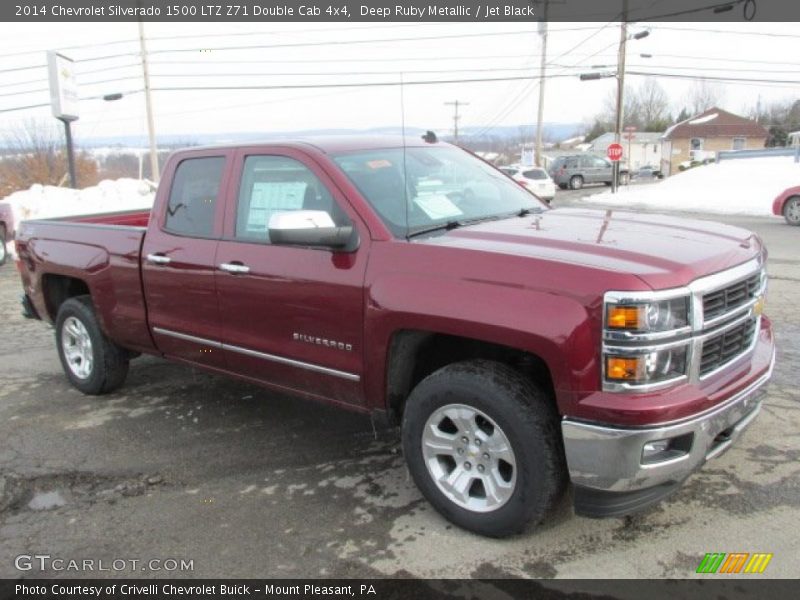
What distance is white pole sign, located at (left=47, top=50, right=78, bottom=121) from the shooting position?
60.1ft

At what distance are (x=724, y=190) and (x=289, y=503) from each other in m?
28.4

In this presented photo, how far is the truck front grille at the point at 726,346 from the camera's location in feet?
9.52

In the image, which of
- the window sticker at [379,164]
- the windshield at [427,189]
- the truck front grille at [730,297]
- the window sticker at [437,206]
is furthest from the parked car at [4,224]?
the truck front grille at [730,297]

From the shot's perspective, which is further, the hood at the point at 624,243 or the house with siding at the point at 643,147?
the house with siding at the point at 643,147

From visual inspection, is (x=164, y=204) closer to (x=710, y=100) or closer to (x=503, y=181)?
(x=503, y=181)

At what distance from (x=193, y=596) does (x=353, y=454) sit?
4.81 ft

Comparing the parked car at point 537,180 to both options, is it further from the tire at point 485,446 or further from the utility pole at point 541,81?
the tire at point 485,446

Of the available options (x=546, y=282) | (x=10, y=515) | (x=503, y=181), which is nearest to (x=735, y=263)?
(x=546, y=282)

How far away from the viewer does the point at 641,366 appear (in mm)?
2686

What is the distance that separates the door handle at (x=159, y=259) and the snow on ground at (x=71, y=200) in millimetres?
10809

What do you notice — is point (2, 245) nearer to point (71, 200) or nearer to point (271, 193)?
point (71, 200)

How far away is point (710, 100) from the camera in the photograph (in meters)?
96.1

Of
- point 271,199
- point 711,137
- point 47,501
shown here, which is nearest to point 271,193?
point 271,199

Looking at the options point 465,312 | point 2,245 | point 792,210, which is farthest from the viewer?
point 792,210
